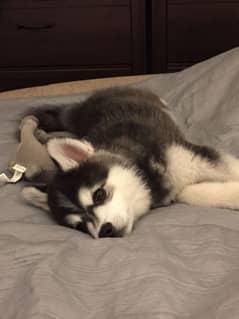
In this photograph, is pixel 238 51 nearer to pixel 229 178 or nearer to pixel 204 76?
pixel 204 76

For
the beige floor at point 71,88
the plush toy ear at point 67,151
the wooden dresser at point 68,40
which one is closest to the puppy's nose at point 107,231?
the plush toy ear at point 67,151

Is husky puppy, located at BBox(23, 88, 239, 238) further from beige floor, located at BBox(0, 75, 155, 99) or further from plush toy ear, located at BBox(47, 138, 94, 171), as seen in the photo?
beige floor, located at BBox(0, 75, 155, 99)

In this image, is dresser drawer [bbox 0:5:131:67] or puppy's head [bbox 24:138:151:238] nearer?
puppy's head [bbox 24:138:151:238]

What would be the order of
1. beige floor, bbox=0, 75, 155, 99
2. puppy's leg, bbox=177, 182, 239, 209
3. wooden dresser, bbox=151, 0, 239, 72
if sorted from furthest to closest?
wooden dresser, bbox=151, 0, 239, 72
beige floor, bbox=0, 75, 155, 99
puppy's leg, bbox=177, 182, 239, 209

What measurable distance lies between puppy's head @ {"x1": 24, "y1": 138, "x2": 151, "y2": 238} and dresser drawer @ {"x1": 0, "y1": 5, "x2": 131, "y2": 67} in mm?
1497

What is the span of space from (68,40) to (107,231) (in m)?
1.82

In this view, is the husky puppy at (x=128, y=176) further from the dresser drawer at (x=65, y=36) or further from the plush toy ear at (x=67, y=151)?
the dresser drawer at (x=65, y=36)

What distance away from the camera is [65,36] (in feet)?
9.89

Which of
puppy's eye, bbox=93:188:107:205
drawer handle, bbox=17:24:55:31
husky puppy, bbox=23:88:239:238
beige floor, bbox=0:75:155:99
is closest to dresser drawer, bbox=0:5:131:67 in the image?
drawer handle, bbox=17:24:55:31

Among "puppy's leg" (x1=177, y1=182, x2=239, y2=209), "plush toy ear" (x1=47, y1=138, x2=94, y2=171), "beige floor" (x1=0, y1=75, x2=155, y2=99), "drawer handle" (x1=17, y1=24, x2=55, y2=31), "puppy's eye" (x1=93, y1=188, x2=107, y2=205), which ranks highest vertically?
"plush toy ear" (x1=47, y1=138, x2=94, y2=171)

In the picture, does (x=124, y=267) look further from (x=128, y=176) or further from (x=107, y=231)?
(x=128, y=176)

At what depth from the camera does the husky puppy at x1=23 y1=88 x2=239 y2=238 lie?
1.47m

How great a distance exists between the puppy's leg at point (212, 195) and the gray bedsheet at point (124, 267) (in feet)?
0.16

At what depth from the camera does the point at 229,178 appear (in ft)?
5.45
